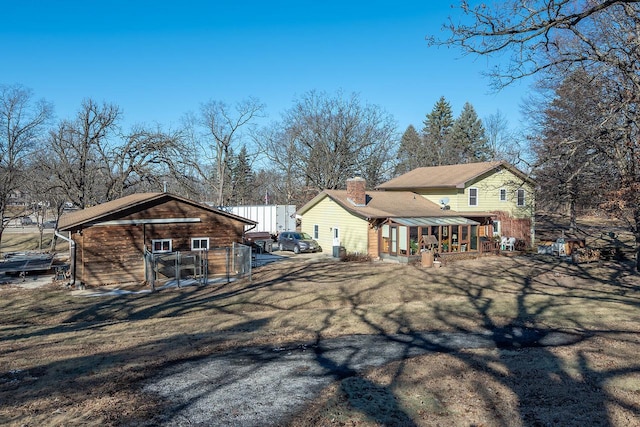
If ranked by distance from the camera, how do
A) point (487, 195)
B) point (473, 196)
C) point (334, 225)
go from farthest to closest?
point (487, 195)
point (473, 196)
point (334, 225)

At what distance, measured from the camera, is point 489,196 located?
32.0m

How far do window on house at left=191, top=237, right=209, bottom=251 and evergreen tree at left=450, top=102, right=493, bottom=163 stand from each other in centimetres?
4884

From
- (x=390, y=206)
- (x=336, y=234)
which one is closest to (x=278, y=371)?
(x=390, y=206)

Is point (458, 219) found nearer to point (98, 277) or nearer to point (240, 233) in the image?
point (240, 233)

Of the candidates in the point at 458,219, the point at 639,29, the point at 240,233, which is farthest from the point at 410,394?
the point at 458,219

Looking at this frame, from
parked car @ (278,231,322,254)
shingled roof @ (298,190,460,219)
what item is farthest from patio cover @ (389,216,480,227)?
parked car @ (278,231,322,254)

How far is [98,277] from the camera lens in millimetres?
A: 19484

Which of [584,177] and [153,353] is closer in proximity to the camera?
[153,353]

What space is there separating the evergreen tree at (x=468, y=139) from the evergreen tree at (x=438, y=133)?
137 cm

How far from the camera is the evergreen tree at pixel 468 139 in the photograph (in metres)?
66.6

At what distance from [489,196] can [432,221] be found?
702 centimetres

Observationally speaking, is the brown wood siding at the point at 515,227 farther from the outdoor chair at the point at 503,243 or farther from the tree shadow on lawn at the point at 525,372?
the tree shadow on lawn at the point at 525,372

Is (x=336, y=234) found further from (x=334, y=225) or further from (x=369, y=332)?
(x=369, y=332)

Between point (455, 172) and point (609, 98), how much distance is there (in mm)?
14971
